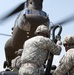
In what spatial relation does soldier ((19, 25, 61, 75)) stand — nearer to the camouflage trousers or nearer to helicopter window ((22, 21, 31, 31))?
the camouflage trousers

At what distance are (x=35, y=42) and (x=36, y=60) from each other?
0.31 m

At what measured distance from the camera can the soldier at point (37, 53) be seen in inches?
185

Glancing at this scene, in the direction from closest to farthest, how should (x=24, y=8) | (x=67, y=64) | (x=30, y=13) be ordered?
(x=67, y=64), (x=30, y=13), (x=24, y=8)

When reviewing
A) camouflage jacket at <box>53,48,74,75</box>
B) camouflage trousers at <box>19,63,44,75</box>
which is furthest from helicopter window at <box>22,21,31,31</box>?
camouflage jacket at <box>53,48,74,75</box>

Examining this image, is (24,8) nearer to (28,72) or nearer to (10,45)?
(10,45)

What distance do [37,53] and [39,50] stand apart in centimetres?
6

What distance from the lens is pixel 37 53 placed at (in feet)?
15.8

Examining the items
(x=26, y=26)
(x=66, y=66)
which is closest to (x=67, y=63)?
(x=66, y=66)

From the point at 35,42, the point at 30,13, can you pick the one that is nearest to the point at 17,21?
the point at 30,13

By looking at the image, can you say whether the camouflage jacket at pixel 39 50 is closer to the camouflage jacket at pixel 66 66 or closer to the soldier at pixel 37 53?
the soldier at pixel 37 53

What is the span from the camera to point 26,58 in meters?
4.81

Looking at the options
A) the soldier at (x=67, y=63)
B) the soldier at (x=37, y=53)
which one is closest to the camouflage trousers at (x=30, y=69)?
the soldier at (x=37, y=53)

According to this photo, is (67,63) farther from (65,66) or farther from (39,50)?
(39,50)

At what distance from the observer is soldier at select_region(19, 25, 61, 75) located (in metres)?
4.70
